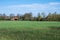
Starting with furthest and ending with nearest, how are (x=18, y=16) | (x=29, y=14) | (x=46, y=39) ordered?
(x=18, y=16) → (x=29, y=14) → (x=46, y=39)

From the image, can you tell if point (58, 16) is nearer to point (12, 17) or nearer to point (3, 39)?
point (12, 17)

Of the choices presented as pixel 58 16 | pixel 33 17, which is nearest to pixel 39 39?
pixel 58 16

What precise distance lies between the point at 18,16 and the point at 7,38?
32.8 meters

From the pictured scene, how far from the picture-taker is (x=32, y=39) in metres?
10.2

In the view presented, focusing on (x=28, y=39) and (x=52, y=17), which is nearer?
(x=28, y=39)

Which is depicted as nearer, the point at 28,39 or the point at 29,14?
the point at 28,39

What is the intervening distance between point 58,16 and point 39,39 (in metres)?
22.7

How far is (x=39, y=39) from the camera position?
1017 cm

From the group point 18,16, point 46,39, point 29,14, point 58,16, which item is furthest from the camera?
point 18,16

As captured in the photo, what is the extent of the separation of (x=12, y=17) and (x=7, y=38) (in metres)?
33.0

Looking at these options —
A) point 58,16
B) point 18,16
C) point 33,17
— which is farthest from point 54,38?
point 18,16

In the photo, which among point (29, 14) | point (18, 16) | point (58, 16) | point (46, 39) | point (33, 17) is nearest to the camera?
point (46, 39)

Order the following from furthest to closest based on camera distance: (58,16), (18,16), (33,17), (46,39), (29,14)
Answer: (18,16) < (29,14) < (33,17) < (58,16) < (46,39)

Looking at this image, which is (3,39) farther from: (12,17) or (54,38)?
(12,17)
